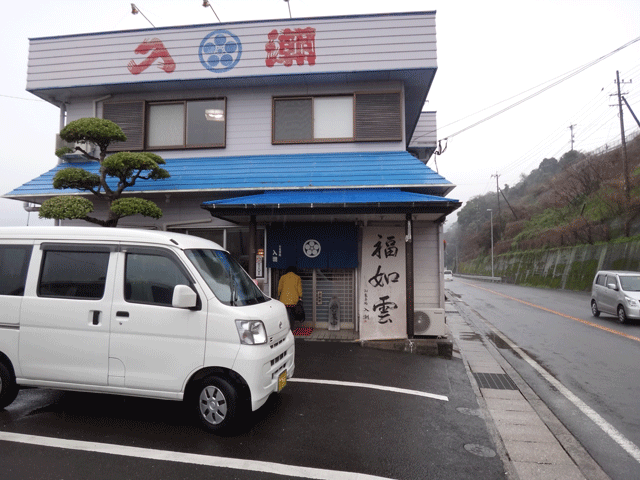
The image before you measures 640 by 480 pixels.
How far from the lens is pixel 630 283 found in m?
13.0

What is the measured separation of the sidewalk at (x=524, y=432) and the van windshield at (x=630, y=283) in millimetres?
7739

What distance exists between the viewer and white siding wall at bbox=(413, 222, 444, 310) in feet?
31.1

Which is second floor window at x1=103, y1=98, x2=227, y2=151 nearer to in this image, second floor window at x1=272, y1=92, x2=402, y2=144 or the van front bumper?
second floor window at x1=272, y1=92, x2=402, y2=144

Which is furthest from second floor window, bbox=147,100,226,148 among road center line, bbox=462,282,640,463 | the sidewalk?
road center line, bbox=462,282,640,463

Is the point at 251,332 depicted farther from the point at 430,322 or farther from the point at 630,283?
the point at 630,283

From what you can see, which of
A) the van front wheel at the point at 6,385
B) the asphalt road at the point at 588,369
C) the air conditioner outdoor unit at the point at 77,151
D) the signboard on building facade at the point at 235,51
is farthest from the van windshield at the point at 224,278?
the air conditioner outdoor unit at the point at 77,151

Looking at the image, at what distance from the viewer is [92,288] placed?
4656 mm

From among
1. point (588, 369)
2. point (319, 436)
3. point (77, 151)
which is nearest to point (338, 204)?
point (319, 436)

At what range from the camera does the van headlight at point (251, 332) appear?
4.29 m

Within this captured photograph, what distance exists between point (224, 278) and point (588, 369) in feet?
24.1

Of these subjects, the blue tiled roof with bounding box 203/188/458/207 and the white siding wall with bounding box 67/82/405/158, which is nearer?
the blue tiled roof with bounding box 203/188/458/207

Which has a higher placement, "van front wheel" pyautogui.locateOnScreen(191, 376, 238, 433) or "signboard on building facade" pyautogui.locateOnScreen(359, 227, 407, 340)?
"signboard on building facade" pyautogui.locateOnScreen(359, 227, 407, 340)

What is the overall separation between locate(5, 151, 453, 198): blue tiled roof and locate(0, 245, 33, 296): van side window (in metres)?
4.75

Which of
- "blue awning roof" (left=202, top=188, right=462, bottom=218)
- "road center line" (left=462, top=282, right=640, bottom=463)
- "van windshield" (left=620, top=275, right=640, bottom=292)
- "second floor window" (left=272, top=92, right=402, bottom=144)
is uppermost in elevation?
"second floor window" (left=272, top=92, right=402, bottom=144)
